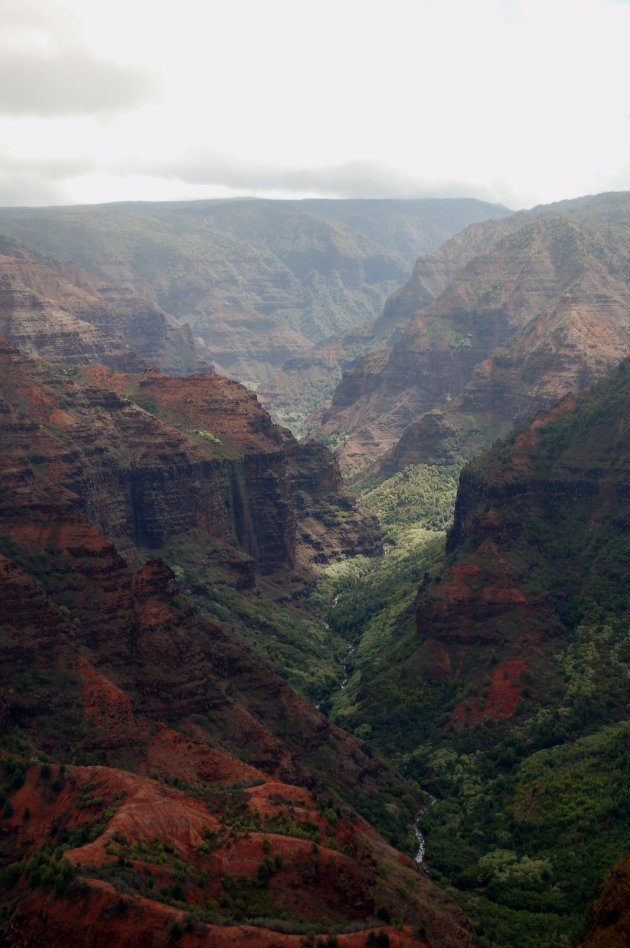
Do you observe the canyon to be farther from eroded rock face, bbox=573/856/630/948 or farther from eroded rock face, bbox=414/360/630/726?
eroded rock face, bbox=414/360/630/726

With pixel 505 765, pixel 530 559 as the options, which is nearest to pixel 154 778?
pixel 505 765

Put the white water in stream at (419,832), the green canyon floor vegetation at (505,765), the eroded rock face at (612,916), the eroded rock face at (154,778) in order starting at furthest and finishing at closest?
the white water in stream at (419,832)
the green canyon floor vegetation at (505,765)
the eroded rock face at (154,778)
the eroded rock face at (612,916)

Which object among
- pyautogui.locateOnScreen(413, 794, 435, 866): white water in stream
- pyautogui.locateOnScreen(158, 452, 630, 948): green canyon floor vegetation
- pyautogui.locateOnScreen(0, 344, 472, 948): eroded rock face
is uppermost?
pyautogui.locateOnScreen(0, 344, 472, 948): eroded rock face

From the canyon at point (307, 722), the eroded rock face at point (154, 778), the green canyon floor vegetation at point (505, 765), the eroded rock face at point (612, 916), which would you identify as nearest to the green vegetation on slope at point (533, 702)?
the green canyon floor vegetation at point (505, 765)

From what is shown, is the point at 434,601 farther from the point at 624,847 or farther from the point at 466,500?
the point at 624,847

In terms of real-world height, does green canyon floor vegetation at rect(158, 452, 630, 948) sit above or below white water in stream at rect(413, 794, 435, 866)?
above

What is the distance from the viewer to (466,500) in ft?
626

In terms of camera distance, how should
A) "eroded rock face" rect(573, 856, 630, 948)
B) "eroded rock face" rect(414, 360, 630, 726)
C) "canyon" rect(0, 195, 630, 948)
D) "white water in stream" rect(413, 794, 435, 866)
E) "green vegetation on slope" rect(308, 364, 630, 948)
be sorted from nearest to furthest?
"eroded rock face" rect(573, 856, 630, 948) → "canyon" rect(0, 195, 630, 948) → "green vegetation on slope" rect(308, 364, 630, 948) → "white water in stream" rect(413, 794, 435, 866) → "eroded rock face" rect(414, 360, 630, 726)

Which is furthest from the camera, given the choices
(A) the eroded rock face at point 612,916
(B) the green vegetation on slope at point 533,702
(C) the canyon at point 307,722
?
(B) the green vegetation on slope at point 533,702

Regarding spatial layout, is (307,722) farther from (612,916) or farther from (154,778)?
(612,916)

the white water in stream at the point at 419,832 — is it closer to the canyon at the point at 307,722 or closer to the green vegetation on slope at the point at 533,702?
the canyon at the point at 307,722

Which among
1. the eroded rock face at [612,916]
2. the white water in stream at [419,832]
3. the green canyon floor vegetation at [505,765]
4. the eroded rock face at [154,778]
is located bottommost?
the white water in stream at [419,832]

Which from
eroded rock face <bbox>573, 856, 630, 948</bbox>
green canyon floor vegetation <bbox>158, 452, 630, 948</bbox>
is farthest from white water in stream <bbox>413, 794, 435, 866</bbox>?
eroded rock face <bbox>573, 856, 630, 948</bbox>

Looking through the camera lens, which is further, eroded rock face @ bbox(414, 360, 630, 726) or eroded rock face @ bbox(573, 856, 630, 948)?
eroded rock face @ bbox(414, 360, 630, 726)
